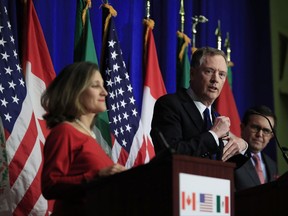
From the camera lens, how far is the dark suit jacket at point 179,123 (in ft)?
12.8

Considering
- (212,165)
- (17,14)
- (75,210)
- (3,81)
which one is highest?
(17,14)

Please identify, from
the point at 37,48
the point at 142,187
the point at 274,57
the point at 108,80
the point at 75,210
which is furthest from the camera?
the point at 274,57

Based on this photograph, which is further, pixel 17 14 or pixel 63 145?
pixel 17 14

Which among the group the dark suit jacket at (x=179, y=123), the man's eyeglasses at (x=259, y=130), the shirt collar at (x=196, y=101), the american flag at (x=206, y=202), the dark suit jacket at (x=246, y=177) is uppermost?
the shirt collar at (x=196, y=101)

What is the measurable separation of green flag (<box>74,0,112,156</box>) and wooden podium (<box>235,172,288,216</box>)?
63.9 inches

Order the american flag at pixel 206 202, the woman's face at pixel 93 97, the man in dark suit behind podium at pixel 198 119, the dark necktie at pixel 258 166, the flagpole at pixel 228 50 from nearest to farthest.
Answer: the american flag at pixel 206 202
the woman's face at pixel 93 97
the man in dark suit behind podium at pixel 198 119
the dark necktie at pixel 258 166
the flagpole at pixel 228 50

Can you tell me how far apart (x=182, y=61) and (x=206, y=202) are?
4.08 meters

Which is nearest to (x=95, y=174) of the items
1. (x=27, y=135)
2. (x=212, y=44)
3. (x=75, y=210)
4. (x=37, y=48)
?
(x=75, y=210)

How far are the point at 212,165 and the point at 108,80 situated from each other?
286 centimetres

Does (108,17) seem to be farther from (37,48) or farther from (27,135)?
(27,135)

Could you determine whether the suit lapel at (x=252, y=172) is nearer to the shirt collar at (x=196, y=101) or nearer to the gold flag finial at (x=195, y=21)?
→ the shirt collar at (x=196, y=101)

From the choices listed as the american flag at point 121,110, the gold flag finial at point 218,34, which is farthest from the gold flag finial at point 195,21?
the american flag at point 121,110

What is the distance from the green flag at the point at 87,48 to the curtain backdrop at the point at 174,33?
0.36 feet

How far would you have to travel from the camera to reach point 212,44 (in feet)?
25.3
